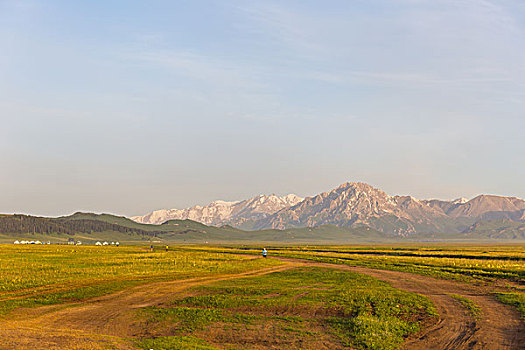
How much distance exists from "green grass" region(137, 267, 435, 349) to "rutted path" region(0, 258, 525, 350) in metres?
1.47

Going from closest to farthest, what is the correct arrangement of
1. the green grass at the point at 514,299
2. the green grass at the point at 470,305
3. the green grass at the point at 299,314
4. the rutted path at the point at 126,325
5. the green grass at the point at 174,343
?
the green grass at the point at 174,343, the rutted path at the point at 126,325, the green grass at the point at 299,314, the green grass at the point at 470,305, the green grass at the point at 514,299

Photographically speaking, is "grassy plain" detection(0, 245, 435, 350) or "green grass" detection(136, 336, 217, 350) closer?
"green grass" detection(136, 336, 217, 350)

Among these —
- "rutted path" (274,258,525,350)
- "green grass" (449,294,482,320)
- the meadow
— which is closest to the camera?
"rutted path" (274,258,525,350)

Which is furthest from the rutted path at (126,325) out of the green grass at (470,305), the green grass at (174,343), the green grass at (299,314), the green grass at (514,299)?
the green grass at (299,314)

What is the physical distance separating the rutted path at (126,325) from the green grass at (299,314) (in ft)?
4.82

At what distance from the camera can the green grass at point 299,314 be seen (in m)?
24.9

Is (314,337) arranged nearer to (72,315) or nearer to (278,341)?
(278,341)

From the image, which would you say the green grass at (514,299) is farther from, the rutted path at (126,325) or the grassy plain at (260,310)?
the grassy plain at (260,310)

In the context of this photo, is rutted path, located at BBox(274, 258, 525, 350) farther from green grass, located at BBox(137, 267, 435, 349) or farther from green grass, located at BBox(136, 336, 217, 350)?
green grass, located at BBox(136, 336, 217, 350)

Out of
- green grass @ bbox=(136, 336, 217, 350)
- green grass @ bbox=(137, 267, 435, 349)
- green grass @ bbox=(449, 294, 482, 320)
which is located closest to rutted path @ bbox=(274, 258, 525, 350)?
green grass @ bbox=(449, 294, 482, 320)

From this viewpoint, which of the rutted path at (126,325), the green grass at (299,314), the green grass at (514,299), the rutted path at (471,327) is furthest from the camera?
the green grass at (514,299)

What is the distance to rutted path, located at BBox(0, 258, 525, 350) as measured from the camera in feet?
74.4

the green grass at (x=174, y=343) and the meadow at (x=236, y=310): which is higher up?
the green grass at (x=174, y=343)

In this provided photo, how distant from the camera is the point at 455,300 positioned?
37.1 m
